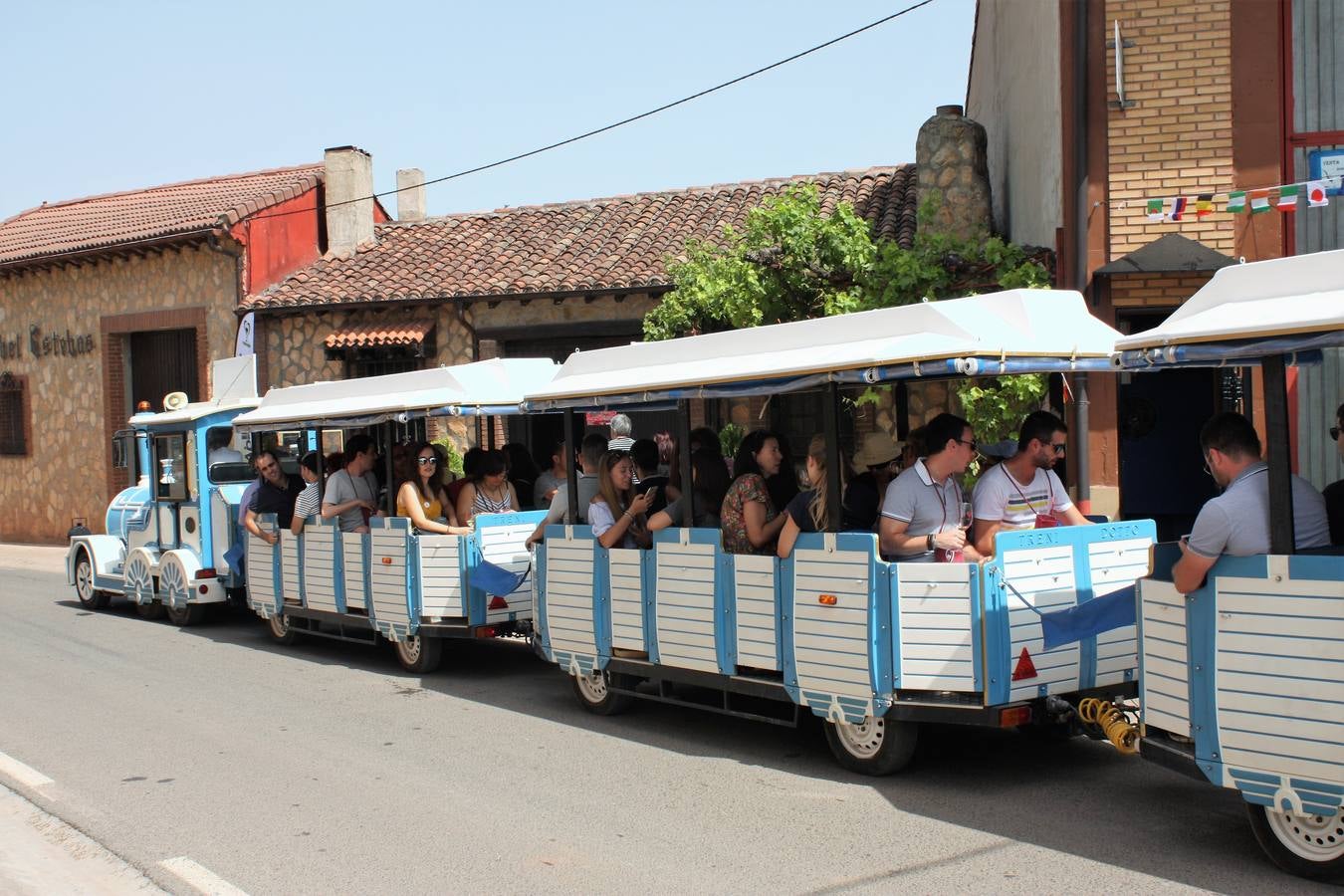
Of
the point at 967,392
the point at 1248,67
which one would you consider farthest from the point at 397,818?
the point at 1248,67

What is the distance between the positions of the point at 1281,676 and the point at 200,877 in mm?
4577

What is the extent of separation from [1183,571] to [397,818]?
3892 mm

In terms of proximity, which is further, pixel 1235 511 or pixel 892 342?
pixel 892 342

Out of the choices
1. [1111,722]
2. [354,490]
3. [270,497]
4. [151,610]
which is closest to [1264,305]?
[1111,722]

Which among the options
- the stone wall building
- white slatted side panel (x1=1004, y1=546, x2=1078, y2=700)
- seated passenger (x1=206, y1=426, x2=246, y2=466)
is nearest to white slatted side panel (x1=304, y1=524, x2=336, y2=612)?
seated passenger (x1=206, y1=426, x2=246, y2=466)

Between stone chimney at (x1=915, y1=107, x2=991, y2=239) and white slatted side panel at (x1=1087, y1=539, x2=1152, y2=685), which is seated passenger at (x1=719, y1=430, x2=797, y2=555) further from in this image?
stone chimney at (x1=915, y1=107, x2=991, y2=239)

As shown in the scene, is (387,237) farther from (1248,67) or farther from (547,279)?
(1248,67)

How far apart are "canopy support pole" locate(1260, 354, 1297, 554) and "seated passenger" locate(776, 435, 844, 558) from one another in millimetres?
2380

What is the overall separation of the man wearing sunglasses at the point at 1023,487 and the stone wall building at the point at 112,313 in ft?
61.5

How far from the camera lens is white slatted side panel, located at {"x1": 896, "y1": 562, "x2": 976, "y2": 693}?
20.2 ft

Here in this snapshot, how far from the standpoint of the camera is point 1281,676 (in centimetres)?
489

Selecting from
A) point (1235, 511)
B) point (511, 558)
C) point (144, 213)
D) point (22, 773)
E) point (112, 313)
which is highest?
point (144, 213)

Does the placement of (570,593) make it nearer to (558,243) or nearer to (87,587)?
(87,587)

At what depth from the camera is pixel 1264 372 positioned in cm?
516
